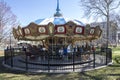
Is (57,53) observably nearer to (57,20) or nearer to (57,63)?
(57,63)

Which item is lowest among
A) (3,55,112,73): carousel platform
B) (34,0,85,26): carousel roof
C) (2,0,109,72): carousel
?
(3,55,112,73): carousel platform

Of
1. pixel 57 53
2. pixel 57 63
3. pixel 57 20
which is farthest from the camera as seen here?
pixel 57 20

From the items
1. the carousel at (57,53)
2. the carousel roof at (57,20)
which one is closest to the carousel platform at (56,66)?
the carousel at (57,53)

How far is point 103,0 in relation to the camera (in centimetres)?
3206

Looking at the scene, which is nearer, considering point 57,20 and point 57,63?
point 57,63

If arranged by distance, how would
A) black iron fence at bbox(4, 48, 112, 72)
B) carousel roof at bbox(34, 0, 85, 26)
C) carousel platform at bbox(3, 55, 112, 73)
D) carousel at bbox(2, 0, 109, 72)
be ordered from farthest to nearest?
carousel roof at bbox(34, 0, 85, 26)
carousel at bbox(2, 0, 109, 72)
black iron fence at bbox(4, 48, 112, 72)
carousel platform at bbox(3, 55, 112, 73)

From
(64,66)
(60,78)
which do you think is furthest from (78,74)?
(64,66)

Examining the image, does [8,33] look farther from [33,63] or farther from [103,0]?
[33,63]

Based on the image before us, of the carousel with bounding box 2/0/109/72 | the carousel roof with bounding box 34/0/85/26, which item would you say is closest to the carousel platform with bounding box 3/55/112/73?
the carousel with bounding box 2/0/109/72

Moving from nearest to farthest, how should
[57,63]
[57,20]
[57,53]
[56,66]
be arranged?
[56,66], [57,63], [57,53], [57,20]

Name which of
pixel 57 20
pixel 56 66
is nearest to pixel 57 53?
pixel 56 66

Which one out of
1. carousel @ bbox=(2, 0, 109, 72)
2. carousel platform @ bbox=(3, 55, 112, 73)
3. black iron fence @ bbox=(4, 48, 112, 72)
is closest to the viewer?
carousel platform @ bbox=(3, 55, 112, 73)

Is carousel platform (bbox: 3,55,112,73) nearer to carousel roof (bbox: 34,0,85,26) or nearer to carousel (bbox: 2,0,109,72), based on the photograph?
carousel (bbox: 2,0,109,72)

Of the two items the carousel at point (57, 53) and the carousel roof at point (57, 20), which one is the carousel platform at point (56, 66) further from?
the carousel roof at point (57, 20)
